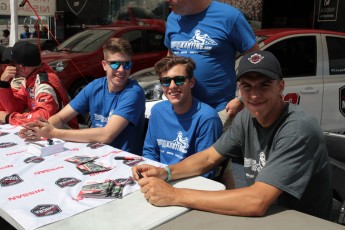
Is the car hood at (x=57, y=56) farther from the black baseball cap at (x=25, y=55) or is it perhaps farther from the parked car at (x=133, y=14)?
the black baseball cap at (x=25, y=55)

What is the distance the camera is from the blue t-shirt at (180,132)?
233 centimetres

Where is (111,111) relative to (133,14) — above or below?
below

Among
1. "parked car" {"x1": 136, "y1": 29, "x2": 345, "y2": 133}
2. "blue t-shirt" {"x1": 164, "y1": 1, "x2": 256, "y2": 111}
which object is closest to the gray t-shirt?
"blue t-shirt" {"x1": 164, "y1": 1, "x2": 256, "y2": 111}

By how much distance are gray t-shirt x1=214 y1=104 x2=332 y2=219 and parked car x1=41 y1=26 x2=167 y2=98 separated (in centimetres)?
558

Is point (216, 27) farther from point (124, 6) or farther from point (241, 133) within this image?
point (124, 6)

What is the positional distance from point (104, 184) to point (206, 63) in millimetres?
1212

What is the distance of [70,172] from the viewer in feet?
6.73

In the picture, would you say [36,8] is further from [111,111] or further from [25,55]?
[111,111]

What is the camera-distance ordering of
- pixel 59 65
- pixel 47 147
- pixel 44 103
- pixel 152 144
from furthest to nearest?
1. pixel 59 65
2. pixel 44 103
3. pixel 152 144
4. pixel 47 147

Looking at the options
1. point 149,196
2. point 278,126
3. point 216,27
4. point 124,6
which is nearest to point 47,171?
point 149,196

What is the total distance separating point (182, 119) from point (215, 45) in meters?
0.62

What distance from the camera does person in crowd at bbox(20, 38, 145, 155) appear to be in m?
2.56

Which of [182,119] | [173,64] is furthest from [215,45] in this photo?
[182,119]

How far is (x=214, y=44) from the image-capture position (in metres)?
2.70
